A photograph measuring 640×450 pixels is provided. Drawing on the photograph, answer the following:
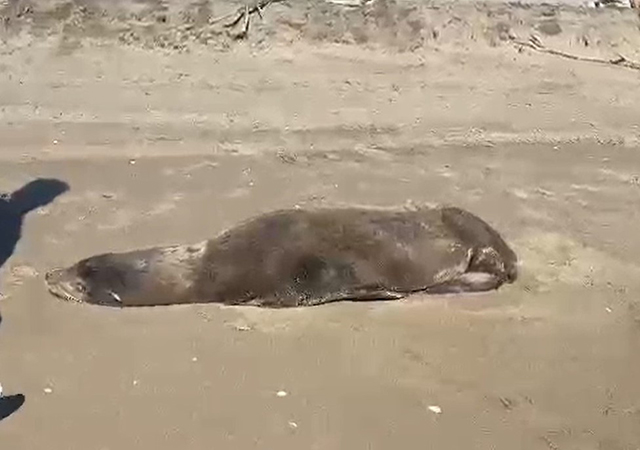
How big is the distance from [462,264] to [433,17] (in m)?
2.51

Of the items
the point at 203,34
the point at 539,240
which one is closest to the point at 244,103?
the point at 203,34

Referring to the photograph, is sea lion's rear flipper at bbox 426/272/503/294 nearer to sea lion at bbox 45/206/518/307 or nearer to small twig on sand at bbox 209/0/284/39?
sea lion at bbox 45/206/518/307

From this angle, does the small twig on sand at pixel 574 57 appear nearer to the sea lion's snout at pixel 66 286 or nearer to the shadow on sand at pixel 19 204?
the shadow on sand at pixel 19 204

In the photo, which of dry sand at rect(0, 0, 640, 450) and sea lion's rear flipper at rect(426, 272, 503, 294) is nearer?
dry sand at rect(0, 0, 640, 450)

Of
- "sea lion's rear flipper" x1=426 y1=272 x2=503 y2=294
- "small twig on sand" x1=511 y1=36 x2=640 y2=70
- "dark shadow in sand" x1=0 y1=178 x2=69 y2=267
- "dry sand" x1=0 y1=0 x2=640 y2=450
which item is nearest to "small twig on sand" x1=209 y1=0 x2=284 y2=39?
"dry sand" x1=0 y1=0 x2=640 y2=450

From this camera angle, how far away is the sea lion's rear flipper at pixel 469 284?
471 cm

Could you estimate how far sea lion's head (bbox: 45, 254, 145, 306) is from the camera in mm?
4566

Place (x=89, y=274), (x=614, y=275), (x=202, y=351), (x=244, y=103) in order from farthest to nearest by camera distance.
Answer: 1. (x=244, y=103)
2. (x=614, y=275)
3. (x=89, y=274)
4. (x=202, y=351)

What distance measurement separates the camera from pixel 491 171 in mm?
5715

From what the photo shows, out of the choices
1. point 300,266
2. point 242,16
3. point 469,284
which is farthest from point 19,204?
point 242,16

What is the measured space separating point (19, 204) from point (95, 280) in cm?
83

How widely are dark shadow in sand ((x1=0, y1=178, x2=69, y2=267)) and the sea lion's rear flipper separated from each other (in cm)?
169

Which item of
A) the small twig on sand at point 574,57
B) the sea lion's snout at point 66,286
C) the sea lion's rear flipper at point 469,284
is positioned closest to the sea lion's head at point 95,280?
the sea lion's snout at point 66,286

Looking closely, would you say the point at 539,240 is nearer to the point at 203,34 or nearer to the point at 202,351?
the point at 202,351
